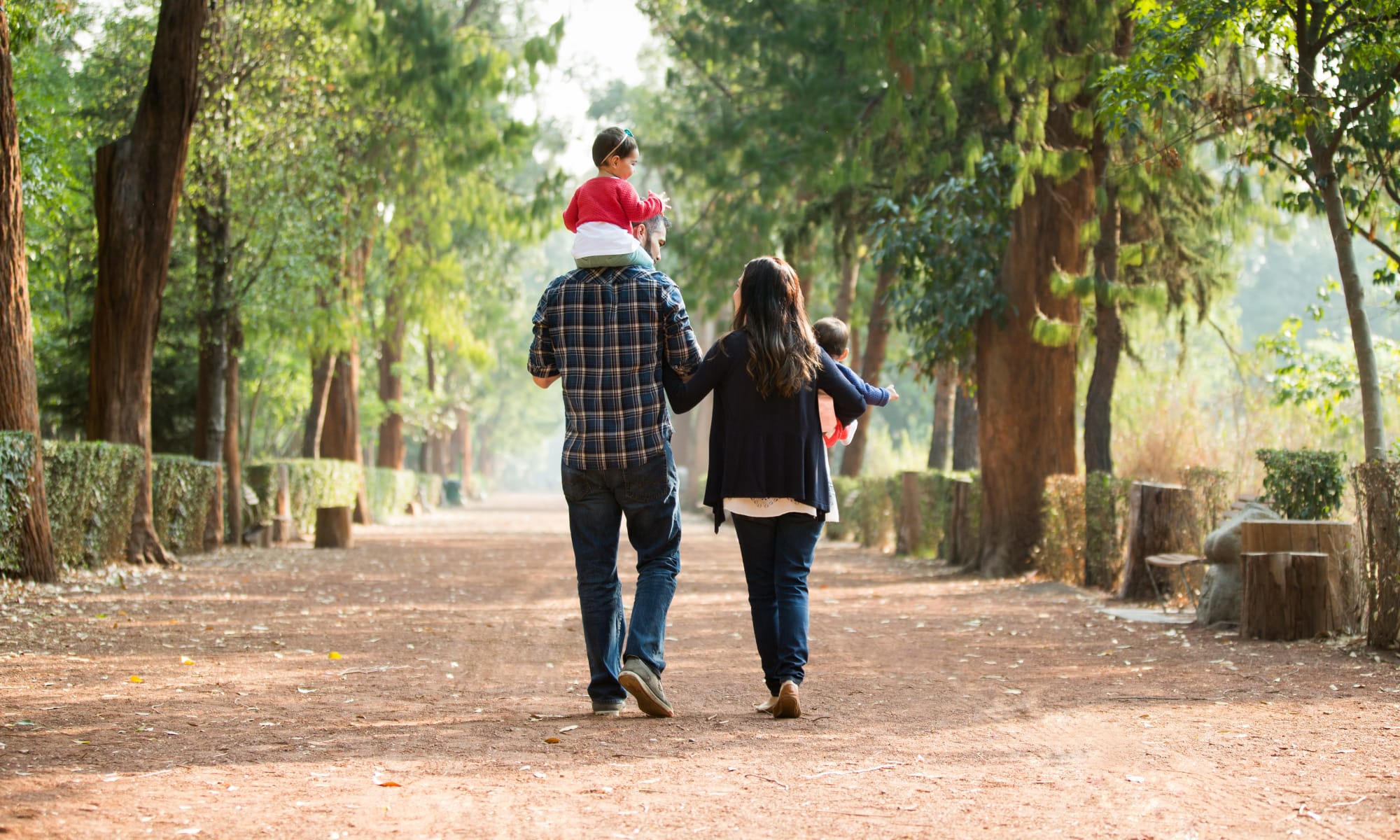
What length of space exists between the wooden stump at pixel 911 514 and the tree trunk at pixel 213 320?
9697mm

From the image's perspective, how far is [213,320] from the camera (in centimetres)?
1869

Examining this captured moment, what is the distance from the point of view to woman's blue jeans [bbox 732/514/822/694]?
587cm

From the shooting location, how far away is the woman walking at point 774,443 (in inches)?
227

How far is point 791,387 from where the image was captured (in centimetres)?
576

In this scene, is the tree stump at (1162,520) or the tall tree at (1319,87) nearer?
the tall tree at (1319,87)

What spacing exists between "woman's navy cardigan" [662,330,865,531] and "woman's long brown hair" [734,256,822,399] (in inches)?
2.3

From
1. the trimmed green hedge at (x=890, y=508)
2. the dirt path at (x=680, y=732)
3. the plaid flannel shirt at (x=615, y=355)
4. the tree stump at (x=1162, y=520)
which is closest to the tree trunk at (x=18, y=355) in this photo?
the dirt path at (x=680, y=732)

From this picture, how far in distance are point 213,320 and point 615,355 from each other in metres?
14.5

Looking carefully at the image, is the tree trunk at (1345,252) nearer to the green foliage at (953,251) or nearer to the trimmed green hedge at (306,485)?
the green foliage at (953,251)

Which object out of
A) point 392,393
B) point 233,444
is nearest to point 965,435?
point 233,444

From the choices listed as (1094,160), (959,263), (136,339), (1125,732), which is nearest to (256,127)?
(136,339)

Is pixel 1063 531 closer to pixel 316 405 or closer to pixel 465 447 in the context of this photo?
pixel 316 405

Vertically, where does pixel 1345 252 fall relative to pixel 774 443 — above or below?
above

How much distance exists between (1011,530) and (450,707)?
10421 mm
